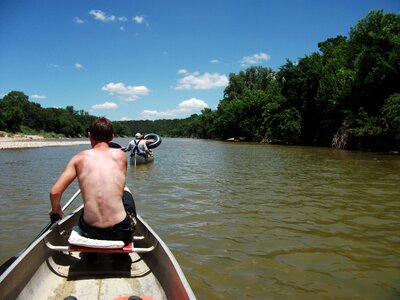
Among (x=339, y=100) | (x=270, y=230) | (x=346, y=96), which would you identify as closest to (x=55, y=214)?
(x=270, y=230)

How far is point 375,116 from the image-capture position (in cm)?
3011

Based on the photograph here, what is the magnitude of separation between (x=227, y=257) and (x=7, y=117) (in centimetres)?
9359

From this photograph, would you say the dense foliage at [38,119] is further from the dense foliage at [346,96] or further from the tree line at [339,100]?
the dense foliage at [346,96]

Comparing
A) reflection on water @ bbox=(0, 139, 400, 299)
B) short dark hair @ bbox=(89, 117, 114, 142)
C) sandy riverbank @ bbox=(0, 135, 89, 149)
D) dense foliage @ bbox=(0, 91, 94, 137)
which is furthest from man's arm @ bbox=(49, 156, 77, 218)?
dense foliage @ bbox=(0, 91, 94, 137)

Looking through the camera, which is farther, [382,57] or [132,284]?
[382,57]

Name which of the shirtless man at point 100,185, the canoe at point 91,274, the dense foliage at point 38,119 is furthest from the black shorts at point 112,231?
the dense foliage at point 38,119

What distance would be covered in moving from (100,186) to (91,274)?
101 cm

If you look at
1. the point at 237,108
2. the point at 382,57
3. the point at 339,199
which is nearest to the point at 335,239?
the point at 339,199

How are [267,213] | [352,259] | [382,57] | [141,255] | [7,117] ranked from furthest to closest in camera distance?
[7,117]
[382,57]
[267,213]
[352,259]
[141,255]

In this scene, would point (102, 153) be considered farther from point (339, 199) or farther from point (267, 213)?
point (339, 199)

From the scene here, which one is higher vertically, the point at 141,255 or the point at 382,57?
the point at 382,57

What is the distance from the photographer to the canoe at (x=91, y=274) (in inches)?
127

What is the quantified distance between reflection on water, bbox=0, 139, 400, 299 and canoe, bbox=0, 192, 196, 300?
2.53 feet

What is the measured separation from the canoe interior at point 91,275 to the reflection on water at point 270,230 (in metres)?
0.76
